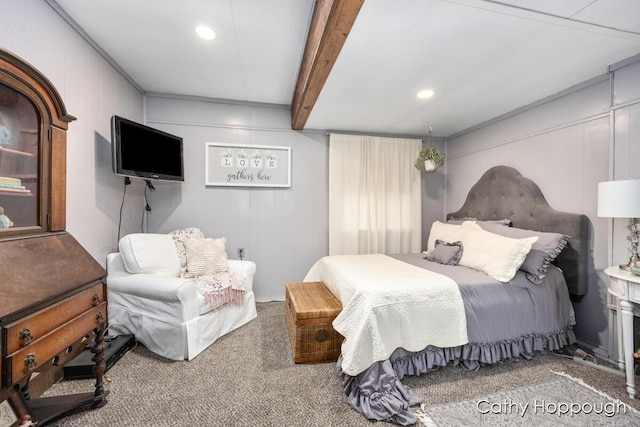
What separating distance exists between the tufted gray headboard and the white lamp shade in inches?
17.7

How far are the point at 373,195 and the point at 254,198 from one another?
1603mm

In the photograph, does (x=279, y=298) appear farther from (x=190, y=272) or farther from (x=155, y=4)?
(x=155, y=4)

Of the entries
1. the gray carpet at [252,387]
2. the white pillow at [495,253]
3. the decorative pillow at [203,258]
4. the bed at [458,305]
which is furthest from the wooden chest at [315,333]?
the white pillow at [495,253]

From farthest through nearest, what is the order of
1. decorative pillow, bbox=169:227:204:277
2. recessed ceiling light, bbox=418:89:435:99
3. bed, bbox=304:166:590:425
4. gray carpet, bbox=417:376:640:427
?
decorative pillow, bbox=169:227:204:277
recessed ceiling light, bbox=418:89:435:99
bed, bbox=304:166:590:425
gray carpet, bbox=417:376:640:427

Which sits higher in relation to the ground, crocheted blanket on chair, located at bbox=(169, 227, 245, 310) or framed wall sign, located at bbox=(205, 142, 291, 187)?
framed wall sign, located at bbox=(205, 142, 291, 187)

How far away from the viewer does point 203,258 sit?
2500 millimetres

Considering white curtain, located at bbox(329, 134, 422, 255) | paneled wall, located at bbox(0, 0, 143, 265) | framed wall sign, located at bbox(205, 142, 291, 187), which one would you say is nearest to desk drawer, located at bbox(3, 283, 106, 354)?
paneled wall, located at bbox(0, 0, 143, 265)

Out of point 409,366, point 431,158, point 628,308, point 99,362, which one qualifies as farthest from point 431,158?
point 99,362

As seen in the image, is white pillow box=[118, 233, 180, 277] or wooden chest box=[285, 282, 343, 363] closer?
wooden chest box=[285, 282, 343, 363]

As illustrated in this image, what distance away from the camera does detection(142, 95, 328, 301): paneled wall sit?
2.93 meters

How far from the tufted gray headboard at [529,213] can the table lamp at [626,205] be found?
0.29 meters

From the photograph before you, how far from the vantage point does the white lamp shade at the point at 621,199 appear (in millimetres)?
1551

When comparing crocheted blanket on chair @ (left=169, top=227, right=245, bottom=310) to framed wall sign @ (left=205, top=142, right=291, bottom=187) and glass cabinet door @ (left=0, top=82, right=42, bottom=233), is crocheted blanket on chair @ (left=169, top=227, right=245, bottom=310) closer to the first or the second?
framed wall sign @ (left=205, top=142, right=291, bottom=187)

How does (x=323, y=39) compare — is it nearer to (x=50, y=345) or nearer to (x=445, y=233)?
(x=50, y=345)
